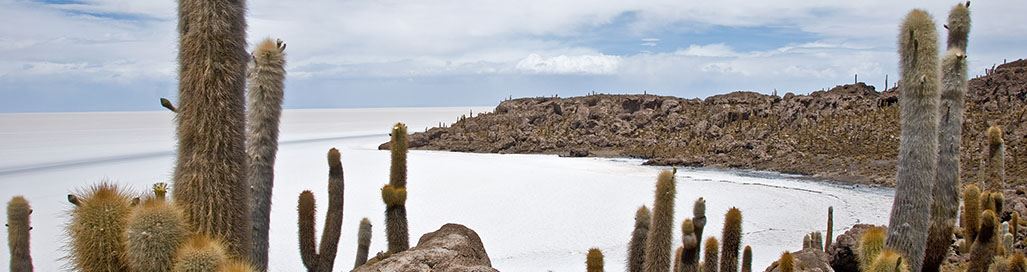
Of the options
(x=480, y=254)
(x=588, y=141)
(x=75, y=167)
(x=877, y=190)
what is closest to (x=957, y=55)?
(x=480, y=254)

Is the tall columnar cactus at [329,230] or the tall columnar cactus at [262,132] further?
the tall columnar cactus at [329,230]

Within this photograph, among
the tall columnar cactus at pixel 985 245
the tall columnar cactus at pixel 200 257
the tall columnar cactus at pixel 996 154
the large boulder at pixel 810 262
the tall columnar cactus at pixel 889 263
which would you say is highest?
the tall columnar cactus at pixel 996 154

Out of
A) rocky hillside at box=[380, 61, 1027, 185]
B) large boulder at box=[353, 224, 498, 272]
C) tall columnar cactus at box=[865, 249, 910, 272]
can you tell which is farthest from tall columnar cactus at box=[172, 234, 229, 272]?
rocky hillside at box=[380, 61, 1027, 185]

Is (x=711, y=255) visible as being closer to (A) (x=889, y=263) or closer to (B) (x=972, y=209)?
(A) (x=889, y=263)

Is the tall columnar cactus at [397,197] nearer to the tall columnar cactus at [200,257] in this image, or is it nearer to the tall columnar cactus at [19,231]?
the tall columnar cactus at [19,231]

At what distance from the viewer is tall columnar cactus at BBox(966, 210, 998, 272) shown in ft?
29.6

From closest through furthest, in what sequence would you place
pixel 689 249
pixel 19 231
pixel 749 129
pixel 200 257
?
1. pixel 200 257
2. pixel 19 231
3. pixel 689 249
4. pixel 749 129

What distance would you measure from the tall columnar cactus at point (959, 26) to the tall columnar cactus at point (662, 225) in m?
4.15

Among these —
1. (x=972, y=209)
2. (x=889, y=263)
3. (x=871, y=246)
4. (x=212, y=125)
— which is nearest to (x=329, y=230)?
(x=212, y=125)

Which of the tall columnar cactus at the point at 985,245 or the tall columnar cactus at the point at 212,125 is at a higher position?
the tall columnar cactus at the point at 212,125

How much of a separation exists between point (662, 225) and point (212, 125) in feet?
14.6

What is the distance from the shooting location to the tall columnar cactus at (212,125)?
427 centimetres

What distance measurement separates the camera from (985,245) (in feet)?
29.8

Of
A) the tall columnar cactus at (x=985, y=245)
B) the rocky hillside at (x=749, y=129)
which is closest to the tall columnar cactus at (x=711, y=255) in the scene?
the tall columnar cactus at (x=985, y=245)
